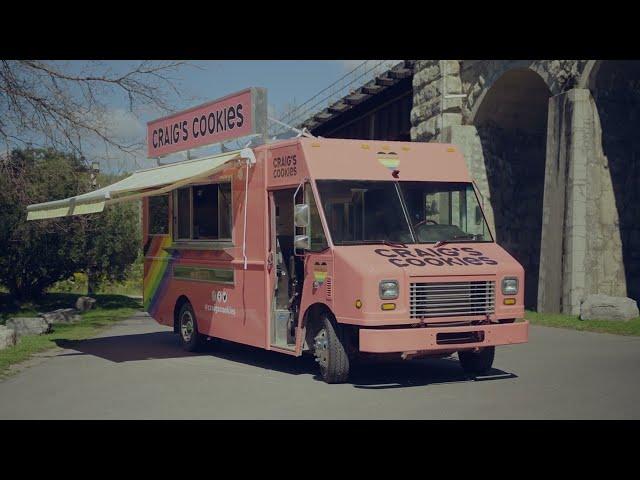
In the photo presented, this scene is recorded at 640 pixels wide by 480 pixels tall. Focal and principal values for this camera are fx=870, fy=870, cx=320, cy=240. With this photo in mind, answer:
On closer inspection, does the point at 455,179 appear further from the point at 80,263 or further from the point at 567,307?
the point at 80,263

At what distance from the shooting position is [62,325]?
1912cm

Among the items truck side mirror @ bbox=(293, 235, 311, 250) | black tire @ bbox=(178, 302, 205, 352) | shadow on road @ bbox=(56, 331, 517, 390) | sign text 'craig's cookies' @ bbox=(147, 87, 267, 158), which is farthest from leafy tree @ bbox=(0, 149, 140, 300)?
truck side mirror @ bbox=(293, 235, 311, 250)

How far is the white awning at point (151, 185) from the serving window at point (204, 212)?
1.21 feet

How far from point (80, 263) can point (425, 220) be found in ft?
51.4

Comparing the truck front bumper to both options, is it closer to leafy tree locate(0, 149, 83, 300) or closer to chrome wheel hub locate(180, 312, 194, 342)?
chrome wheel hub locate(180, 312, 194, 342)

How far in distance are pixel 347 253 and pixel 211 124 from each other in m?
4.51

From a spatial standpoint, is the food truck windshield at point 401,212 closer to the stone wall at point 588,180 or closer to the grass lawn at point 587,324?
the grass lawn at point 587,324

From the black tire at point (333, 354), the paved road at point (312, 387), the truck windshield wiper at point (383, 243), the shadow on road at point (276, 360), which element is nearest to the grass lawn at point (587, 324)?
the paved road at point (312, 387)

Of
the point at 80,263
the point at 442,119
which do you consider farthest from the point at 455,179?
the point at 80,263

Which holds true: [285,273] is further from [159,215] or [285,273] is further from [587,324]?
[587,324]

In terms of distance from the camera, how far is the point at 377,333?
368 inches

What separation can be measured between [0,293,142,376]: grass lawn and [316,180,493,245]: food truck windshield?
5009 mm

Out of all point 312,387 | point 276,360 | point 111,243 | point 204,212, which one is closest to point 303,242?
point 312,387
